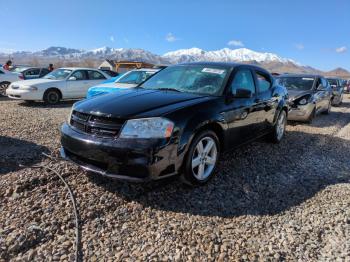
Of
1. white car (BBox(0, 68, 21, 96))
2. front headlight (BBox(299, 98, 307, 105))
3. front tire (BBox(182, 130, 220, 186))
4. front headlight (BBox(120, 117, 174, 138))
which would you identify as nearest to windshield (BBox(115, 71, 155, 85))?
front headlight (BBox(299, 98, 307, 105))

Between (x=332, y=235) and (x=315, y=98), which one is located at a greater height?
(x=315, y=98)

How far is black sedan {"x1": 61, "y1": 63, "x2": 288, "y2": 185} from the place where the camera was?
322cm

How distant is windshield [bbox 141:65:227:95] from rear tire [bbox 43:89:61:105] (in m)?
7.35

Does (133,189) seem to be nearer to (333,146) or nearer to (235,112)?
(235,112)

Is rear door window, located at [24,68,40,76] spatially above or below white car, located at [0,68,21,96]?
above

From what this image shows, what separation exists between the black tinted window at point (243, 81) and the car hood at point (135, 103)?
70 centimetres

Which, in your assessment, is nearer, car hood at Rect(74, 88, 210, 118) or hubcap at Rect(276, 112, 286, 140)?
car hood at Rect(74, 88, 210, 118)

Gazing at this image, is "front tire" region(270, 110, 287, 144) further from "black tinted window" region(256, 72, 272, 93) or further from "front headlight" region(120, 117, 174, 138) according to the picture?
"front headlight" region(120, 117, 174, 138)

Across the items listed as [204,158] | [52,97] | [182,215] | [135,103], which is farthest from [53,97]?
[182,215]

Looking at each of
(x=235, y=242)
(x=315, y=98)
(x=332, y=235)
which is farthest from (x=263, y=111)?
(x=315, y=98)

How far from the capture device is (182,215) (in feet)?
10.9

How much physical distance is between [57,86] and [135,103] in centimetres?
878

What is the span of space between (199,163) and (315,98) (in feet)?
23.1

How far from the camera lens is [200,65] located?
16.3 ft
